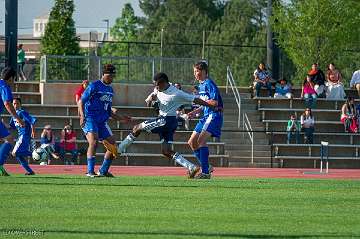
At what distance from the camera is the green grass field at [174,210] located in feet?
39.9

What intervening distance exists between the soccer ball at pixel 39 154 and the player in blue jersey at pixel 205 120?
39.8 ft

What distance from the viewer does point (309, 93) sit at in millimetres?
40062

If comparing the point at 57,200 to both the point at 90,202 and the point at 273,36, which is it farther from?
the point at 273,36

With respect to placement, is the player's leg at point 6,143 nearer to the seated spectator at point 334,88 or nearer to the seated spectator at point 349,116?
the seated spectator at point 349,116

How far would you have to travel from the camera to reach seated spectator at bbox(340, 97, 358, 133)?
127ft

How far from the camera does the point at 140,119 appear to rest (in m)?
37.7

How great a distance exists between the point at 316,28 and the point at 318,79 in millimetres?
7215

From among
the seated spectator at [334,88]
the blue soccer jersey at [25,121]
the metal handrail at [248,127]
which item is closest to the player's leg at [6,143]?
the blue soccer jersey at [25,121]

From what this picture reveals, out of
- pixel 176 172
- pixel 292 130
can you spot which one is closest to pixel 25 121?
pixel 176 172

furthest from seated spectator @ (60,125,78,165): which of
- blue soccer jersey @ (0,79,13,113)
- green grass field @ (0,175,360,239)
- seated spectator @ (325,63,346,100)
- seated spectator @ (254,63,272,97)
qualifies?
green grass field @ (0,175,360,239)

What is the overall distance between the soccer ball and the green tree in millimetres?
14237

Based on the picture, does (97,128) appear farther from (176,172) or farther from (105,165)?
(176,172)

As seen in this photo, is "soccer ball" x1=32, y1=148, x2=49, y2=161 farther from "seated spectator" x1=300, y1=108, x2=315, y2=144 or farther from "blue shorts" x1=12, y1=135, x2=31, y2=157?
"blue shorts" x1=12, y1=135, x2=31, y2=157

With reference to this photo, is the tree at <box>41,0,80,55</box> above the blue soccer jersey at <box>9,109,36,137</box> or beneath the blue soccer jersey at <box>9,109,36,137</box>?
above
